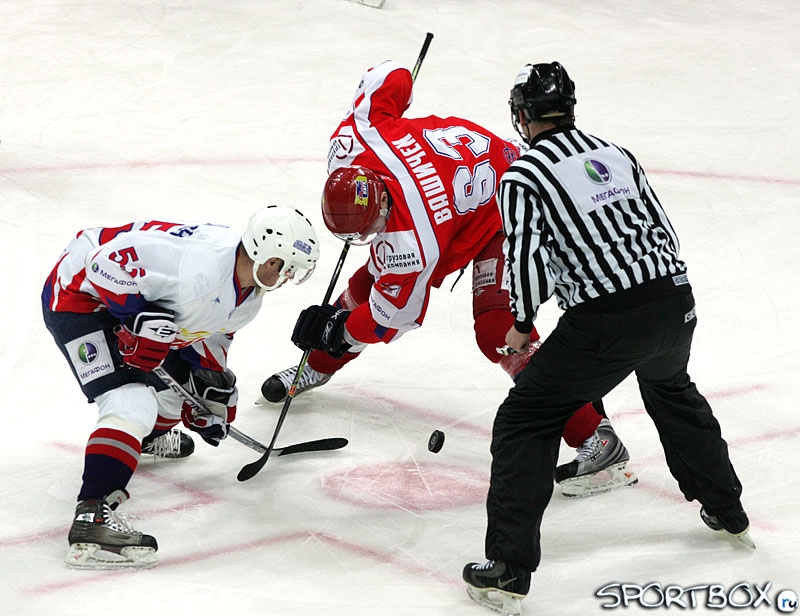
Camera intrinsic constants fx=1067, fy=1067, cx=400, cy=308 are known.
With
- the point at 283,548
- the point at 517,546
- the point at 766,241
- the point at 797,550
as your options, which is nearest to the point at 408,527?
the point at 283,548

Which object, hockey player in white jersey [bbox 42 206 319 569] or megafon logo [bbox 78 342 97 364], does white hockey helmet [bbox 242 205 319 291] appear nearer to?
hockey player in white jersey [bbox 42 206 319 569]

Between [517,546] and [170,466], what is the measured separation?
4.26 ft

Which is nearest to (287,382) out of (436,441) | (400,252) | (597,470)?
(436,441)

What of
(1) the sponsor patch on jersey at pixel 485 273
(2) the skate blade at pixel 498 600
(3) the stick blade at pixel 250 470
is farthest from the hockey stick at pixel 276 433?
(2) the skate blade at pixel 498 600

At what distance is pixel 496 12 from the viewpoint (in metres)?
8.17

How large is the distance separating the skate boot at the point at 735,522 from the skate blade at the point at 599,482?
0.38m

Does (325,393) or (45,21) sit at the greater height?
(45,21)

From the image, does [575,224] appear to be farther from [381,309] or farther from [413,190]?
[381,309]

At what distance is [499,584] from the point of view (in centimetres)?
259

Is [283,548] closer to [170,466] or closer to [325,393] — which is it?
[170,466]

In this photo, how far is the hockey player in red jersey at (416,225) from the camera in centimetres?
321

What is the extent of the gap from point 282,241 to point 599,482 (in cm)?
124

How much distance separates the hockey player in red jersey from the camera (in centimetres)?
321

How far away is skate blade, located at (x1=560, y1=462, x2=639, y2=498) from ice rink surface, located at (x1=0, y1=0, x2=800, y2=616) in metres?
0.04
